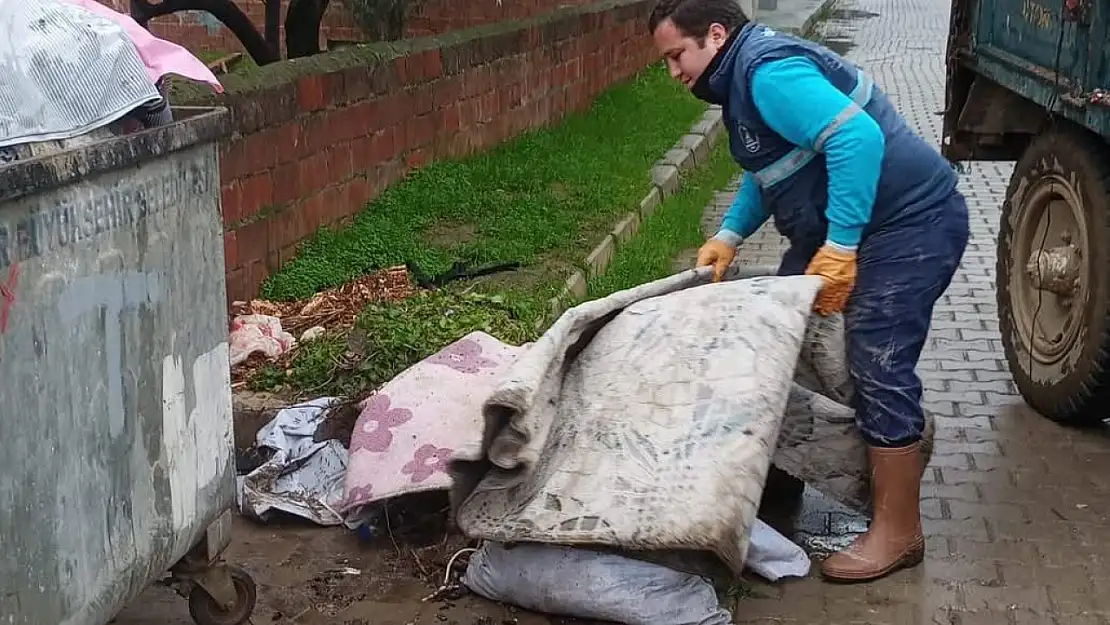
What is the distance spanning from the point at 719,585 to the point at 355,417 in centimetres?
145

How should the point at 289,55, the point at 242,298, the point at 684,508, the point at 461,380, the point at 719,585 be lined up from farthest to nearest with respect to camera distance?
1. the point at 289,55
2. the point at 242,298
3. the point at 461,380
4. the point at 719,585
5. the point at 684,508

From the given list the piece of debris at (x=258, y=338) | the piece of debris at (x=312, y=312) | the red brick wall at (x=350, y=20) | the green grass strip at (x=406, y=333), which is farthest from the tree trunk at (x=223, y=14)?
the piece of debris at (x=258, y=338)

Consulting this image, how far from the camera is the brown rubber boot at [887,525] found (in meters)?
4.07

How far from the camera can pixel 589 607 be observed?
12.3ft

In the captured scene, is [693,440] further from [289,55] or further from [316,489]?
[289,55]

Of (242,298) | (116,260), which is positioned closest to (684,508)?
(116,260)

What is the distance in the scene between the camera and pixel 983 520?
460 cm

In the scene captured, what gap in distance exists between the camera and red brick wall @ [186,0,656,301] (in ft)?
19.8

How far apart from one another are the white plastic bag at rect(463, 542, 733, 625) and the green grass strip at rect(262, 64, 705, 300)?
8.66ft

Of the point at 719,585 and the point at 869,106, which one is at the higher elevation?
the point at 869,106

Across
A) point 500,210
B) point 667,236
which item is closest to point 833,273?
point 500,210

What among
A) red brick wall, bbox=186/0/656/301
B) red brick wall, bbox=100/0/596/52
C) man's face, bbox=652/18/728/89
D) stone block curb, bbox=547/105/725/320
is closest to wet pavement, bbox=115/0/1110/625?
man's face, bbox=652/18/728/89

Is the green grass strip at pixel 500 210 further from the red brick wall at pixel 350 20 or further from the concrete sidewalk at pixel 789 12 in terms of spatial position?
the concrete sidewalk at pixel 789 12

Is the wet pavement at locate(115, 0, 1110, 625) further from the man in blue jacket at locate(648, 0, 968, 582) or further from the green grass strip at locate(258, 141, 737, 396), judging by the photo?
the green grass strip at locate(258, 141, 737, 396)
